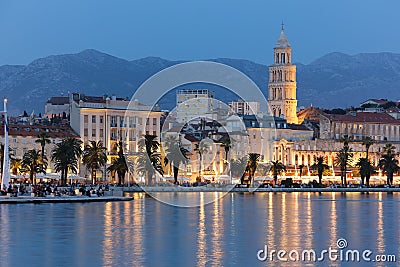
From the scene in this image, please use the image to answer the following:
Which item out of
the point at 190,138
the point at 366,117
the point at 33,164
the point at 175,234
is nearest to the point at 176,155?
the point at 190,138

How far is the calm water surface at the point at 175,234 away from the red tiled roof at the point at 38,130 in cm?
5175

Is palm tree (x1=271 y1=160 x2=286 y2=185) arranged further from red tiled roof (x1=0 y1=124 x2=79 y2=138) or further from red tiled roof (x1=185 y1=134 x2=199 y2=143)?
red tiled roof (x1=0 y1=124 x2=79 y2=138)

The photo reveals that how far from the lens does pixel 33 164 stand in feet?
378

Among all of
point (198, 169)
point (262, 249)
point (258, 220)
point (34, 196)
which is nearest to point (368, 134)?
point (198, 169)

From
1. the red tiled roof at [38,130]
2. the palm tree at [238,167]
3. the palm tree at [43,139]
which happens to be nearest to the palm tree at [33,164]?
the palm tree at [43,139]

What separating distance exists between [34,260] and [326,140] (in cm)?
13700

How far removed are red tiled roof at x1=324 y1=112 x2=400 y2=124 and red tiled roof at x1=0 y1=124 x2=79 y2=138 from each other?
5771 centimetres

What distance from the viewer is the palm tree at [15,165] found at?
125 meters

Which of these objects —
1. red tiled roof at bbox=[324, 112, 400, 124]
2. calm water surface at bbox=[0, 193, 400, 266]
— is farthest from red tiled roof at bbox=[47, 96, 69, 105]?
calm water surface at bbox=[0, 193, 400, 266]

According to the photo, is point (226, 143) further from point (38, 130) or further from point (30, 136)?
point (30, 136)

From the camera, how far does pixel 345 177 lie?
15900 centimetres

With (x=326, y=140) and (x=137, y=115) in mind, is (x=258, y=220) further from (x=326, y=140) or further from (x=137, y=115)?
(x=326, y=140)

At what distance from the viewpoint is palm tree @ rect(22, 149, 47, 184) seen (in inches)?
4535

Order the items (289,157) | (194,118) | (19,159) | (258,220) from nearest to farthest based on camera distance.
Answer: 1. (258,220)
2. (19,159)
3. (289,157)
4. (194,118)
